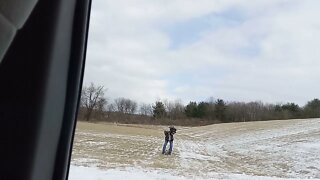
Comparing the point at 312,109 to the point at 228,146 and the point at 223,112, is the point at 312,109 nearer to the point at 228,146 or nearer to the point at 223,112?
the point at 223,112

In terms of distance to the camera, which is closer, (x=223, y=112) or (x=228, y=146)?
(x=228, y=146)

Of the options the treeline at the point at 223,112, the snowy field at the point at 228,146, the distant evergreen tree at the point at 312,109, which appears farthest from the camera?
the distant evergreen tree at the point at 312,109

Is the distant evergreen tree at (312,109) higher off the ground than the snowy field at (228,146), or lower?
higher

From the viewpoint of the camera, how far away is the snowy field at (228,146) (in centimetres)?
943

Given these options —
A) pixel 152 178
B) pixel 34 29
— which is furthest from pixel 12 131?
pixel 152 178

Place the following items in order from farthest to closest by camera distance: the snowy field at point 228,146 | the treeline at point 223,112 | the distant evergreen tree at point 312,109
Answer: the distant evergreen tree at point 312,109, the treeline at point 223,112, the snowy field at point 228,146

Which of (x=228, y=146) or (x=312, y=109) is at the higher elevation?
(x=312, y=109)

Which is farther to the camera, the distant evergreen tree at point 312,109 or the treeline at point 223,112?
the distant evergreen tree at point 312,109

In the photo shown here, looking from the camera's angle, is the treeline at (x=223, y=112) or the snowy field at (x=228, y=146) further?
Result: the treeline at (x=223, y=112)

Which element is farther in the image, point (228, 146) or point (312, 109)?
point (312, 109)

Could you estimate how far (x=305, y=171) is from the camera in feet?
33.3

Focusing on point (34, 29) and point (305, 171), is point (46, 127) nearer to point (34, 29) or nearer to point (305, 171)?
point (34, 29)

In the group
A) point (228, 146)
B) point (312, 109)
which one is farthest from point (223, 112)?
point (228, 146)

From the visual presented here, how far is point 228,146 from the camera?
17625mm
